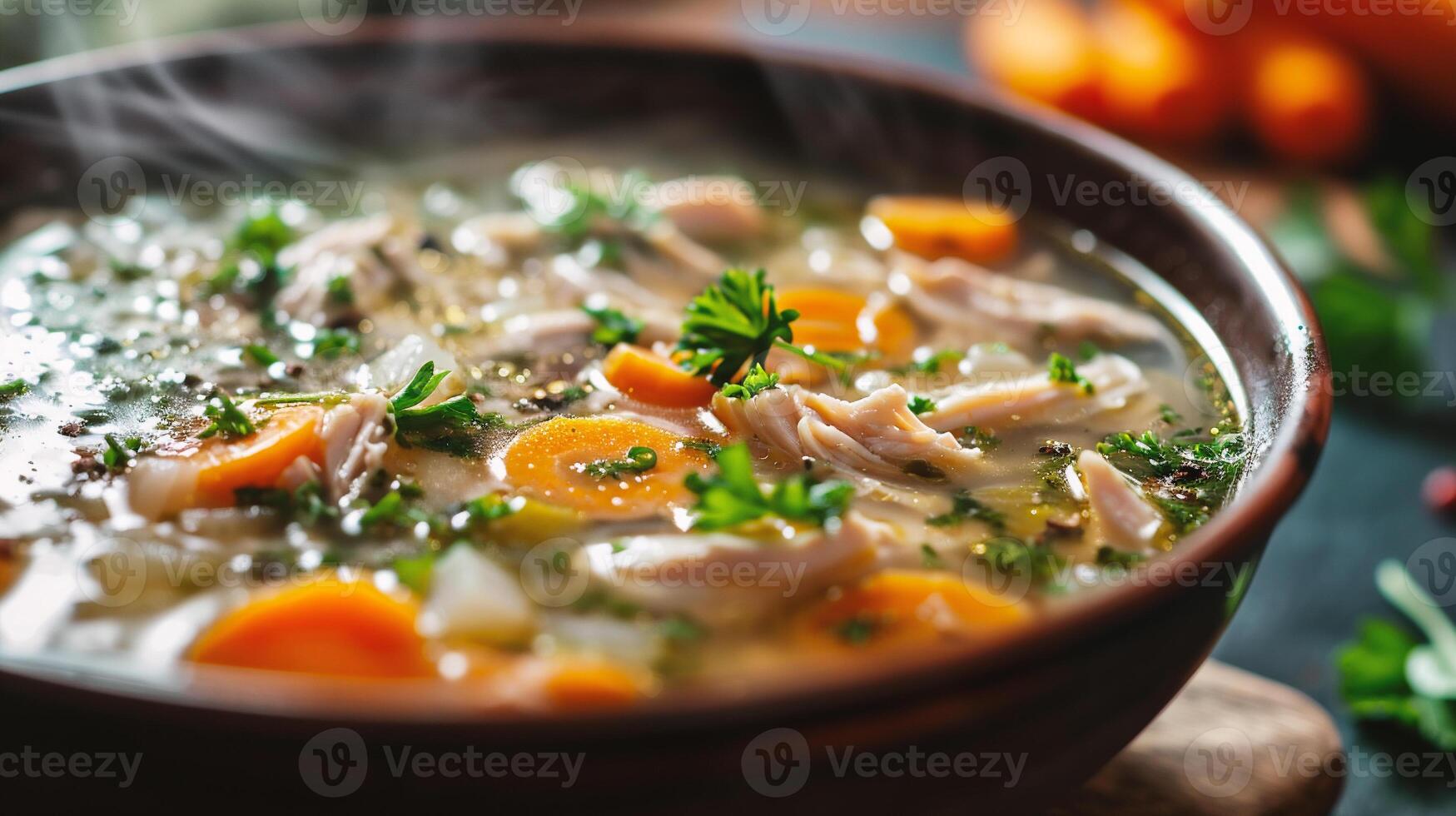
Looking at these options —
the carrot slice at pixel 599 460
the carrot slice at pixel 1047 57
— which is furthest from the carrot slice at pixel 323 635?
the carrot slice at pixel 1047 57

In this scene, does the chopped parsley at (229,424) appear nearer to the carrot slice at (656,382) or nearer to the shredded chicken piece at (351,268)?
the shredded chicken piece at (351,268)

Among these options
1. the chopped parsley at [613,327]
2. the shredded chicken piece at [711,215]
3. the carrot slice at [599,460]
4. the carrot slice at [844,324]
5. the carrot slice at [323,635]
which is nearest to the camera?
the carrot slice at [323,635]

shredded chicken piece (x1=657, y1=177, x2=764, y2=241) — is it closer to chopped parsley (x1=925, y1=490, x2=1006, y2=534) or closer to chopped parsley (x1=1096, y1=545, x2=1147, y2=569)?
chopped parsley (x1=925, y1=490, x2=1006, y2=534)

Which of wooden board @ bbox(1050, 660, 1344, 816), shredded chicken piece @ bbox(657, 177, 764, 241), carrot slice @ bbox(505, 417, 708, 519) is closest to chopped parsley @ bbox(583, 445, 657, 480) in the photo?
carrot slice @ bbox(505, 417, 708, 519)

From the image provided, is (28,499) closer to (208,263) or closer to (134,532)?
(134,532)

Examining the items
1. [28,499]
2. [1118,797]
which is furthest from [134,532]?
[1118,797]

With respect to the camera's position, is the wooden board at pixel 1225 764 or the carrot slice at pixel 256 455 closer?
the carrot slice at pixel 256 455

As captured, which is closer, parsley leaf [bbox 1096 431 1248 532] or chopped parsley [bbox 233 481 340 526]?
chopped parsley [bbox 233 481 340 526]

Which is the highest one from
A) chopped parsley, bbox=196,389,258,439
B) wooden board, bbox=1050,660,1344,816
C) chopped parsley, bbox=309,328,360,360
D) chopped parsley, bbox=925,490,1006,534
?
chopped parsley, bbox=309,328,360,360
